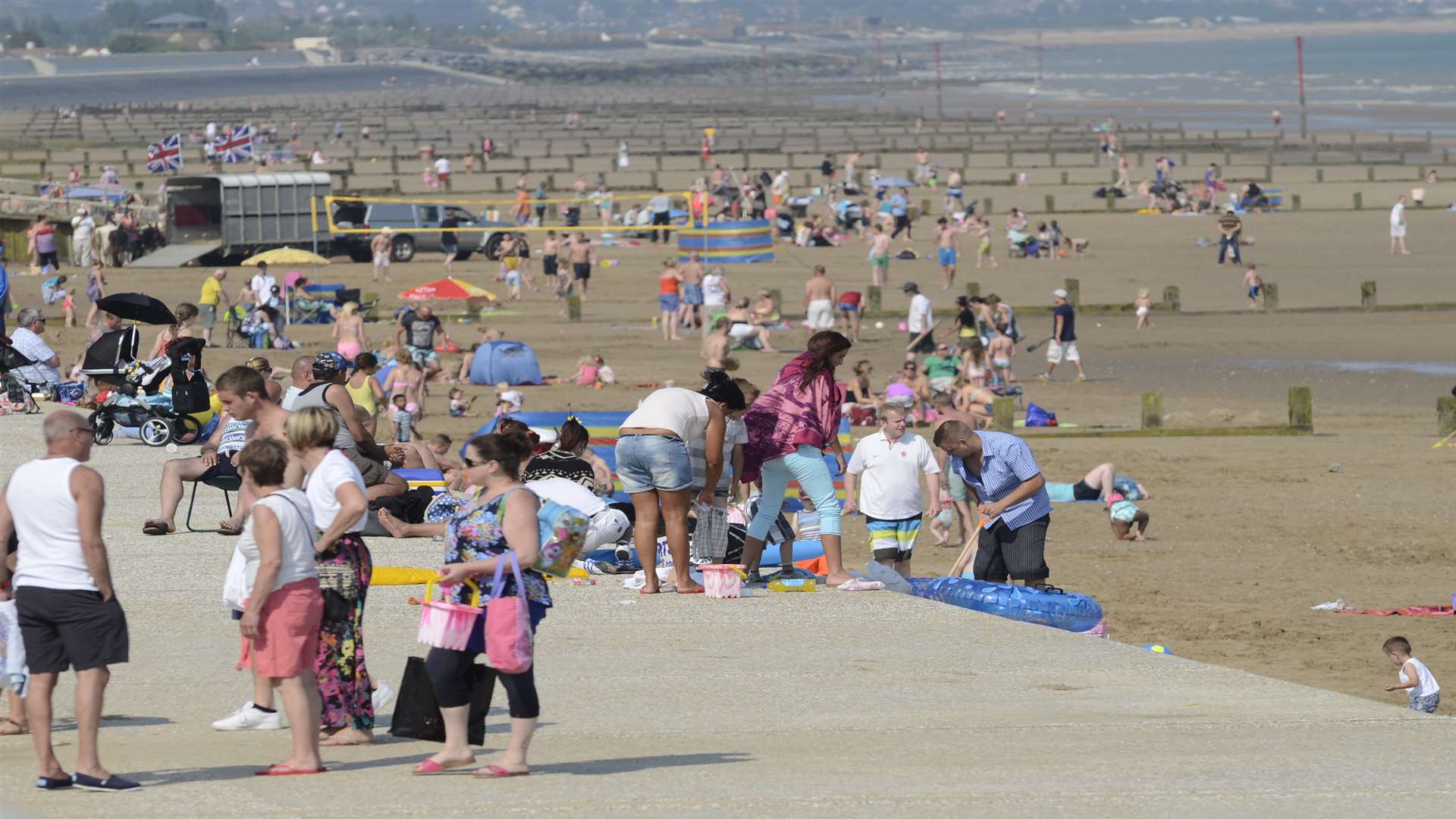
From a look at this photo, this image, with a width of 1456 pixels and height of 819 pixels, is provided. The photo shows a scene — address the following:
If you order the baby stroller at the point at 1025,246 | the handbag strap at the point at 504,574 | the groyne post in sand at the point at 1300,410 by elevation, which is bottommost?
the groyne post in sand at the point at 1300,410

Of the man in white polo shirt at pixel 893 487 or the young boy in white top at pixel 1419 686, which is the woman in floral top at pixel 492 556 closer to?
the man in white polo shirt at pixel 893 487

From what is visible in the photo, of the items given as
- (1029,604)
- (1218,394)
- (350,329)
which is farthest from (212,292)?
(1029,604)

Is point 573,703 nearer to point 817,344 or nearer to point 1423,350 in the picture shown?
point 817,344

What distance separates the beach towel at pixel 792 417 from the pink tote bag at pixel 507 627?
3.93 m

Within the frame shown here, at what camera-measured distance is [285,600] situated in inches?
264

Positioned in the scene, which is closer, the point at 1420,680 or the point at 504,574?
the point at 504,574

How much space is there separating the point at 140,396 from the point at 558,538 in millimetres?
10611

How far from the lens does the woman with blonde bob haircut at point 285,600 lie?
6641 mm

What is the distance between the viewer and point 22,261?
3875 cm

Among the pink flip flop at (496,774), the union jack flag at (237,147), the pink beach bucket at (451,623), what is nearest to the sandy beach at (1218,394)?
the pink flip flop at (496,774)

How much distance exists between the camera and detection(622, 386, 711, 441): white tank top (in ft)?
32.8

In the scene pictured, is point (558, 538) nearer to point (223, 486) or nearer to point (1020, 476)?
point (1020, 476)

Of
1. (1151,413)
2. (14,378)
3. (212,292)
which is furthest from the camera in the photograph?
(212,292)

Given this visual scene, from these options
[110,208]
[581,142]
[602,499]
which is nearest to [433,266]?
[110,208]
